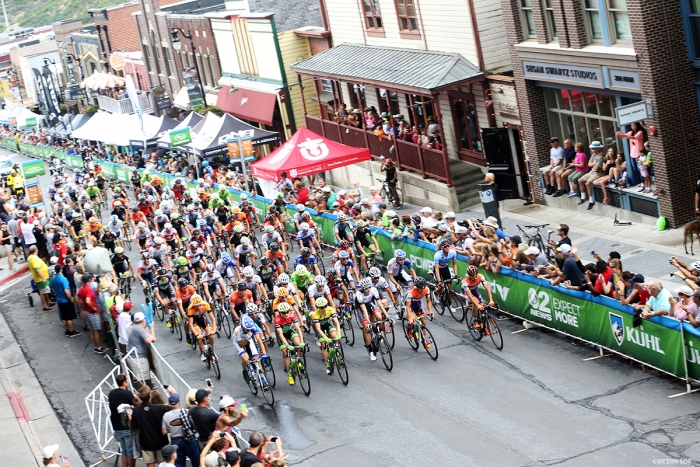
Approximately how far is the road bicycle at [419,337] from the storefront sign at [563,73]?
30.2 ft

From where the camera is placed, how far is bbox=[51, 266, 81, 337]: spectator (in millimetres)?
24562

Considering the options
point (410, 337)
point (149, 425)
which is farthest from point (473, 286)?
point (149, 425)

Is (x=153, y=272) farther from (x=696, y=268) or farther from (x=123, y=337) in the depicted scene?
(x=696, y=268)

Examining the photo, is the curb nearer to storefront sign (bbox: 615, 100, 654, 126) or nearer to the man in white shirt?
the man in white shirt

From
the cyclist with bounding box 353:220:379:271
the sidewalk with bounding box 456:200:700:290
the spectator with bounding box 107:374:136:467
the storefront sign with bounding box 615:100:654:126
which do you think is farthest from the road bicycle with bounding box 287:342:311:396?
the storefront sign with bounding box 615:100:654:126

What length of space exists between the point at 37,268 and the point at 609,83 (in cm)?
1541

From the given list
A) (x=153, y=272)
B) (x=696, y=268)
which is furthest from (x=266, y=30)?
(x=696, y=268)

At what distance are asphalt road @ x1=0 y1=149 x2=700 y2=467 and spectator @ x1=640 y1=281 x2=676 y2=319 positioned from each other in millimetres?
1216

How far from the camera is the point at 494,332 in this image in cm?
1997

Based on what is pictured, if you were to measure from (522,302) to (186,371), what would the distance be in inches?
273

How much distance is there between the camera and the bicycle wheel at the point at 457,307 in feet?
71.5

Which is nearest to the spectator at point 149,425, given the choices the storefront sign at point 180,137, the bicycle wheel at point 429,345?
the bicycle wheel at point 429,345

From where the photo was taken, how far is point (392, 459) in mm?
15523

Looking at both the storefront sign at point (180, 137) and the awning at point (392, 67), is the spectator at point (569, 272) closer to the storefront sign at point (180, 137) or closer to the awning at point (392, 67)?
the awning at point (392, 67)
